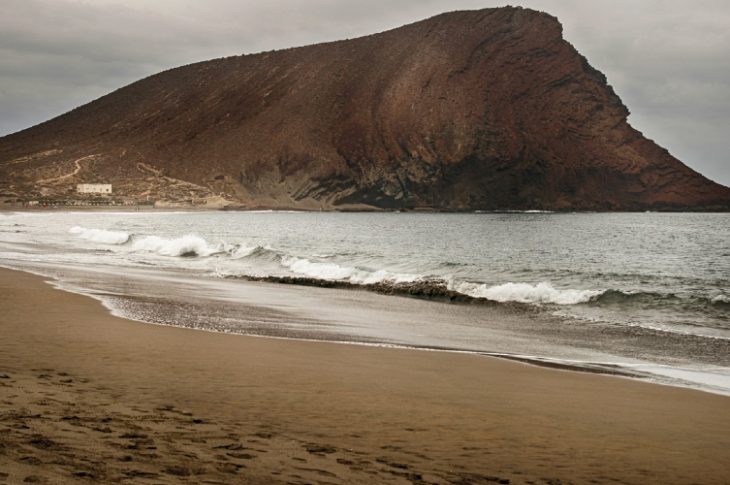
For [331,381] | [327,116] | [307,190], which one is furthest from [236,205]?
[331,381]

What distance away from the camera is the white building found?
157m

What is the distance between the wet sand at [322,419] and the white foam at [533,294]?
10.5 metres

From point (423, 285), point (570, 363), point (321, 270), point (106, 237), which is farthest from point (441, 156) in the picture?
point (570, 363)

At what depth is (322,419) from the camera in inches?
250

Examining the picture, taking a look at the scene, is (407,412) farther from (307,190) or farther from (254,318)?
(307,190)

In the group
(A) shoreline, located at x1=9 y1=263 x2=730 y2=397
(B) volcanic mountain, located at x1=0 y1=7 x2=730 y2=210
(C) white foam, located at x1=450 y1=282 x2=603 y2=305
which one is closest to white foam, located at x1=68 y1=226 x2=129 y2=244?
(C) white foam, located at x1=450 y1=282 x2=603 y2=305

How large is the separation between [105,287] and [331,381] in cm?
1254

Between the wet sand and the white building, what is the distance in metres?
156

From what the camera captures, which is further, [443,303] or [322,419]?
[443,303]

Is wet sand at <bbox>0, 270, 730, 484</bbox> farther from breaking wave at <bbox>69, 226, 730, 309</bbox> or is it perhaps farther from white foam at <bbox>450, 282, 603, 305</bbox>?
breaking wave at <bbox>69, 226, 730, 309</bbox>

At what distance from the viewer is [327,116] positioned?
19850 cm

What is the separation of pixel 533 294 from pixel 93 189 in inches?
5963

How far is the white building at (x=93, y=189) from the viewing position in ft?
515

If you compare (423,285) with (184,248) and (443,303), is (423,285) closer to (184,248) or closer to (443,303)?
(443,303)
